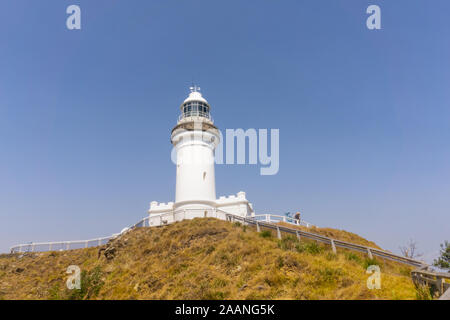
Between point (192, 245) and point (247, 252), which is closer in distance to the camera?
point (247, 252)

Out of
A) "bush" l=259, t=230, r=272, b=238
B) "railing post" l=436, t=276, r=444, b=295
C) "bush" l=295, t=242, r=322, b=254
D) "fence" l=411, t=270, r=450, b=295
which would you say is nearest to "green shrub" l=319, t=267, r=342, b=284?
"fence" l=411, t=270, r=450, b=295

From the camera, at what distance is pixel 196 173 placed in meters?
29.1

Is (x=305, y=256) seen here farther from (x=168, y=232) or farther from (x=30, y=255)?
(x=30, y=255)

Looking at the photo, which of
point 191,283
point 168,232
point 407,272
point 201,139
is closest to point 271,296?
point 191,283

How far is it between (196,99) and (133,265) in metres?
19.3

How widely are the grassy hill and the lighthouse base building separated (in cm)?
482

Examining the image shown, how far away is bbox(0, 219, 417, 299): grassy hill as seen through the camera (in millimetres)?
10672

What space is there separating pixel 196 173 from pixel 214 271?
52.0ft

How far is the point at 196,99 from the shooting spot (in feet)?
106

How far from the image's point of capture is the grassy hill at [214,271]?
10672mm

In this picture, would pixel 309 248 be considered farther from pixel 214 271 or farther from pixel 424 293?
pixel 424 293

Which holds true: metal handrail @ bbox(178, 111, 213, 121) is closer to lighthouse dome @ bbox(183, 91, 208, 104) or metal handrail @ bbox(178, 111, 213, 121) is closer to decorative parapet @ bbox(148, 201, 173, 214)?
lighthouse dome @ bbox(183, 91, 208, 104)

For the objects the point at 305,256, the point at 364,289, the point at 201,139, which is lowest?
the point at 364,289
